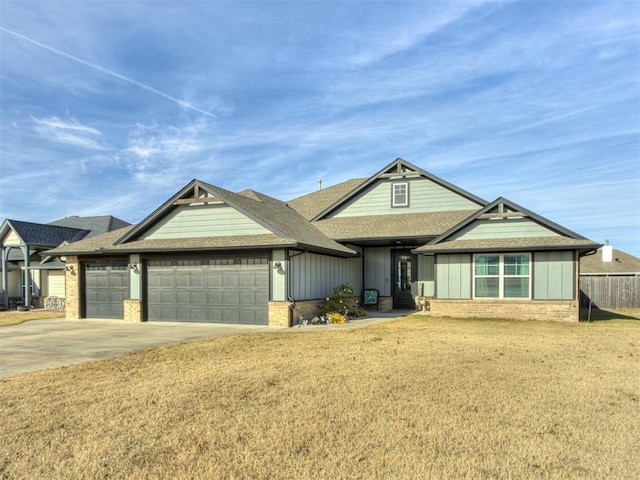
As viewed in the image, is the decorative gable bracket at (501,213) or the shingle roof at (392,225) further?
the shingle roof at (392,225)

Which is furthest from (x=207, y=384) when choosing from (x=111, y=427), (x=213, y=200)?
(x=213, y=200)

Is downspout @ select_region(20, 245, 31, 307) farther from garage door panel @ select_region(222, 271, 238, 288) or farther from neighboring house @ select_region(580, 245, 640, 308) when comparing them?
neighboring house @ select_region(580, 245, 640, 308)

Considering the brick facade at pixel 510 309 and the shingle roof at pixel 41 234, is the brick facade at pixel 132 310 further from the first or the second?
the shingle roof at pixel 41 234

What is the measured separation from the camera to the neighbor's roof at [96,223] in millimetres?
32781

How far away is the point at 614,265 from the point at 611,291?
12.2m

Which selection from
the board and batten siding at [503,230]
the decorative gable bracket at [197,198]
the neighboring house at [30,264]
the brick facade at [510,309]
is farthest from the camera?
the neighboring house at [30,264]

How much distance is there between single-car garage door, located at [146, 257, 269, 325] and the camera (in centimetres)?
1592

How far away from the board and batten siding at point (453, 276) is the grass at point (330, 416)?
725cm

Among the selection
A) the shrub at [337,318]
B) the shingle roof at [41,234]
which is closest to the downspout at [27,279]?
the shingle roof at [41,234]

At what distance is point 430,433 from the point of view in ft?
15.7

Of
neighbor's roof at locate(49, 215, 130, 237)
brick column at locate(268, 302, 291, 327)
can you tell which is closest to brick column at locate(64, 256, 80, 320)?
brick column at locate(268, 302, 291, 327)

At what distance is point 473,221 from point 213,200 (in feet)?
33.2

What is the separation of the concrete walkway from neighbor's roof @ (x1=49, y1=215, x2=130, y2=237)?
15.5 m

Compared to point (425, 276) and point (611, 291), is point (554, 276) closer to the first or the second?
point (425, 276)
